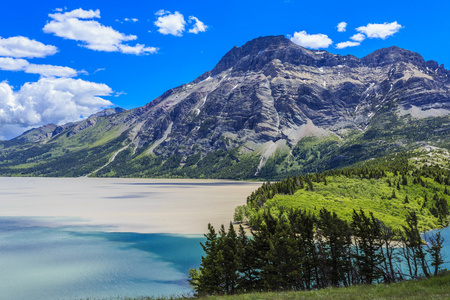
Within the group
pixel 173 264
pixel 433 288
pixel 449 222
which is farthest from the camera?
pixel 449 222

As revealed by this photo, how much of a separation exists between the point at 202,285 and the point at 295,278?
12760 mm

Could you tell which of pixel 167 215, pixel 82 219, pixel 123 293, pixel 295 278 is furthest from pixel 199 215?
pixel 295 278

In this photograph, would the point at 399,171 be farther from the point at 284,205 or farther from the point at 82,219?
the point at 82,219

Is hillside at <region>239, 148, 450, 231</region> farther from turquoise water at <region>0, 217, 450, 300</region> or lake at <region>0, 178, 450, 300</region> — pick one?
lake at <region>0, 178, 450, 300</region>

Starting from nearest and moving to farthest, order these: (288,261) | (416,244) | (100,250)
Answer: (288,261)
(416,244)
(100,250)

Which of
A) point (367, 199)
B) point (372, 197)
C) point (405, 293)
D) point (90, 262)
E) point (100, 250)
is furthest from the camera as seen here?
point (372, 197)

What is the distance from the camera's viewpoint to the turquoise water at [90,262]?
148 ft

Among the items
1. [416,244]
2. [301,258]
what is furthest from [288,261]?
[416,244]

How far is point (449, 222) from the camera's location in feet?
285

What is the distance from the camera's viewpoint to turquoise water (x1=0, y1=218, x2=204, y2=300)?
45062 mm

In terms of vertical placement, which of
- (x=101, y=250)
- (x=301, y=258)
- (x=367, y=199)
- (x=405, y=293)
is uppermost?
(x=405, y=293)

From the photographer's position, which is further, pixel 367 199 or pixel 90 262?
pixel 367 199

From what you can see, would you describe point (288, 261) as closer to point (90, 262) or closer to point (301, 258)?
point (301, 258)

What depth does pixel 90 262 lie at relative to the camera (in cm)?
5822
